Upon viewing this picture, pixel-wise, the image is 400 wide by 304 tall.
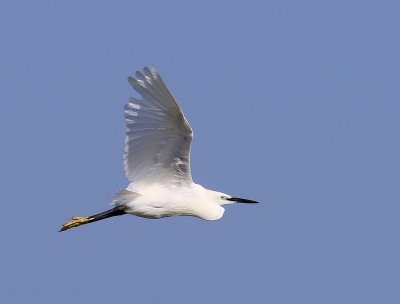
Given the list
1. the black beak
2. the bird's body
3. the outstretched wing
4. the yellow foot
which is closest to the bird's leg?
the yellow foot

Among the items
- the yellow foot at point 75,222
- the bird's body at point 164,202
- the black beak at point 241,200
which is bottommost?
the yellow foot at point 75,222

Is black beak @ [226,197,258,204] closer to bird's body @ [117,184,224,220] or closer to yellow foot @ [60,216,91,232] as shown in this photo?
bird's body @ [117,184,224,220]

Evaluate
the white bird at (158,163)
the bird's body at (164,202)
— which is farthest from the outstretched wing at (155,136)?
the bird's body at (164,202)

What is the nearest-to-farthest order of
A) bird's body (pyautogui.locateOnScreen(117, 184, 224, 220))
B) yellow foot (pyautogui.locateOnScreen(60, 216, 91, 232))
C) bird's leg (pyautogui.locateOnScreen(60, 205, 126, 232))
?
bird's body (pyautogui.locateOnScreen(117, 184, 224, 220)), bird's leg (pyautogui.locateOnScreen(60, 205, 126, 232)), yellow foot (pyautogui.locateOnScreen(60, 216, 91, 232))

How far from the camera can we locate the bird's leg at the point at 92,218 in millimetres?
17141

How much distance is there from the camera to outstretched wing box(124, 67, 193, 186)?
15.2 m

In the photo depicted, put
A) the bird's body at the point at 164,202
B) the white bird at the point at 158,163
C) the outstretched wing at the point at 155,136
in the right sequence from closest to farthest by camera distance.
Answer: the outstretched wing at the point at 155,136, the white bird at the point at 158,163, the bird's body at the point at 164,202

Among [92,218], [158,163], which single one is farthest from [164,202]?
[92,218]

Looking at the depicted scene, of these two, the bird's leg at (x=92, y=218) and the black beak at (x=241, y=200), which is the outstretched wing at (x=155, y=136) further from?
the black beak at (x=241, y=200)

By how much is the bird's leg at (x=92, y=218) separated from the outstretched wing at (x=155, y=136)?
777 millimetres

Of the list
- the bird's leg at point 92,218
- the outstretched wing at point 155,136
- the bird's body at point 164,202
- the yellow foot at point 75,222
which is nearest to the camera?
the outstretched wing at point 155,136

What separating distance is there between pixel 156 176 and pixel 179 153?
724mm

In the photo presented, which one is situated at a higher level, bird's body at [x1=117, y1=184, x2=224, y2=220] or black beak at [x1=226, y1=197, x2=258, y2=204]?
black beak at [x1=226, y1=197, x2=258, y2=204]

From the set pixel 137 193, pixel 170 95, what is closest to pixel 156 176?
pixel 137 193
